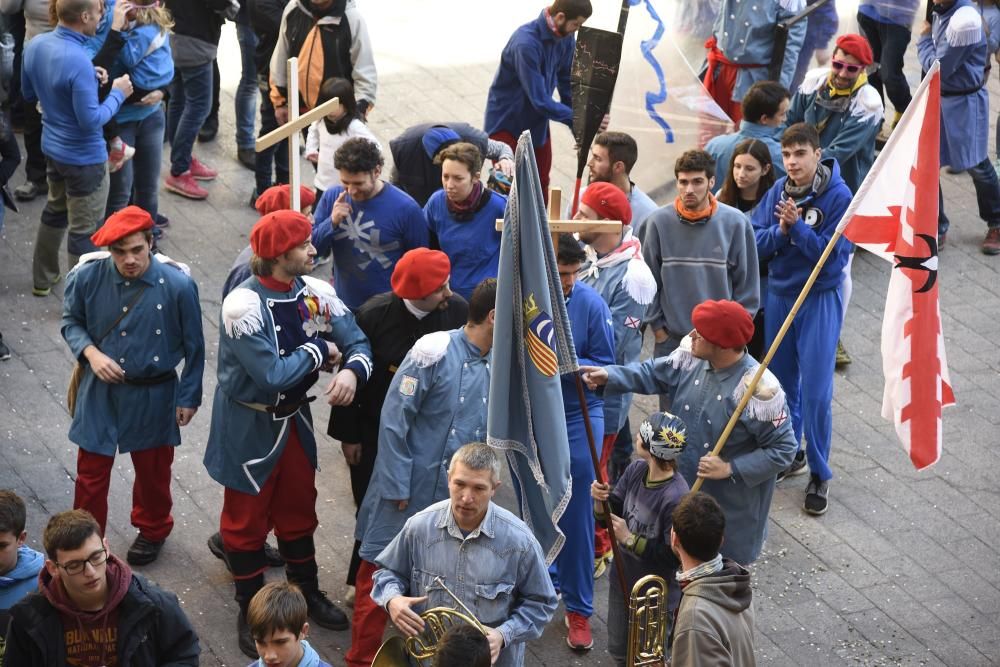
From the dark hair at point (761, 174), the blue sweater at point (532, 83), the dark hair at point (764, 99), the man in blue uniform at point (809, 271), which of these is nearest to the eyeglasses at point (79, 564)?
the man in blue uniform at point (809, 271)

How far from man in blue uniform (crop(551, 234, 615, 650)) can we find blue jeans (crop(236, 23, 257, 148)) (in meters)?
5.21

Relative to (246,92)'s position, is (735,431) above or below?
above

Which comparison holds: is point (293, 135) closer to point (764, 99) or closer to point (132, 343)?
point (132, 343)

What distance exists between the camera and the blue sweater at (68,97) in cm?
943

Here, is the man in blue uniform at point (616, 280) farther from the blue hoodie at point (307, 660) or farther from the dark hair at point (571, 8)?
the dark hair at point (571, 8)

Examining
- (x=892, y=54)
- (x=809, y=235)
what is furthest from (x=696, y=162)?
(x=892, y=54)

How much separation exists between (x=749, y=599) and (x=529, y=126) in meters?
5.88

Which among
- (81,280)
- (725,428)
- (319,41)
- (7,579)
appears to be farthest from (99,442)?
(319,41)

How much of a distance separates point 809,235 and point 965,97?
3.77 metres

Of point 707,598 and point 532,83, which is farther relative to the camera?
point 532,83

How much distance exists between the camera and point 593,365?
24.5 ft

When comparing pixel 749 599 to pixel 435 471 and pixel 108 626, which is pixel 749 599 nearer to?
pixel 435 471

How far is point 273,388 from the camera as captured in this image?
6945mm

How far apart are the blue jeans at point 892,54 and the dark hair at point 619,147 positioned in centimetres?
491
